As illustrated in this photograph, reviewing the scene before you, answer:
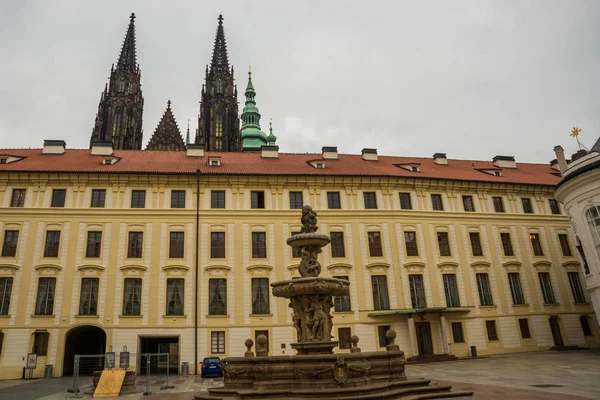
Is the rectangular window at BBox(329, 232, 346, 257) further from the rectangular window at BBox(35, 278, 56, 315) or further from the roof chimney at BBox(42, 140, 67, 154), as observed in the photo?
the roof chimney at BBox(42, 140, 67, 154)

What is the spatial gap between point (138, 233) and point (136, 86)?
191 feet

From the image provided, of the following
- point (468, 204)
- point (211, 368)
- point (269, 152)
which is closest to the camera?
point (211, 368)

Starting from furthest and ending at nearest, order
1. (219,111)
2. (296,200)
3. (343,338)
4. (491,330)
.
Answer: (219,111) → (296,200) → (491,330) → (343,338)

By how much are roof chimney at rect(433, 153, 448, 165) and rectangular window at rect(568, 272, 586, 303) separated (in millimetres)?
13412

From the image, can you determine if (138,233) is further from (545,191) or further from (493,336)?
(545,191)

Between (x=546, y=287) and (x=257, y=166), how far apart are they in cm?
2405

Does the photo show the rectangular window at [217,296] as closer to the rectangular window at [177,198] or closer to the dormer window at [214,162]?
the rectangular window at [177,198]

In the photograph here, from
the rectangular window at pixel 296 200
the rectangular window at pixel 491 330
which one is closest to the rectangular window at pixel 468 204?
the rectangular window at pixel 491 330

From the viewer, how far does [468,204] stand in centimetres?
3622

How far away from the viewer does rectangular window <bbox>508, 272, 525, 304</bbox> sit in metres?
34.3

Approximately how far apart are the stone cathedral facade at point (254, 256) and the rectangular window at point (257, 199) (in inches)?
4.1

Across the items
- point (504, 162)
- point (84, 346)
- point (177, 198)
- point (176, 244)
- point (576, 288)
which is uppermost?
point (504, 162)

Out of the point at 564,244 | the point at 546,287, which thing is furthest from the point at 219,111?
the point at 546,287

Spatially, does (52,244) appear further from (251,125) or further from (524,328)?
(251,125)
